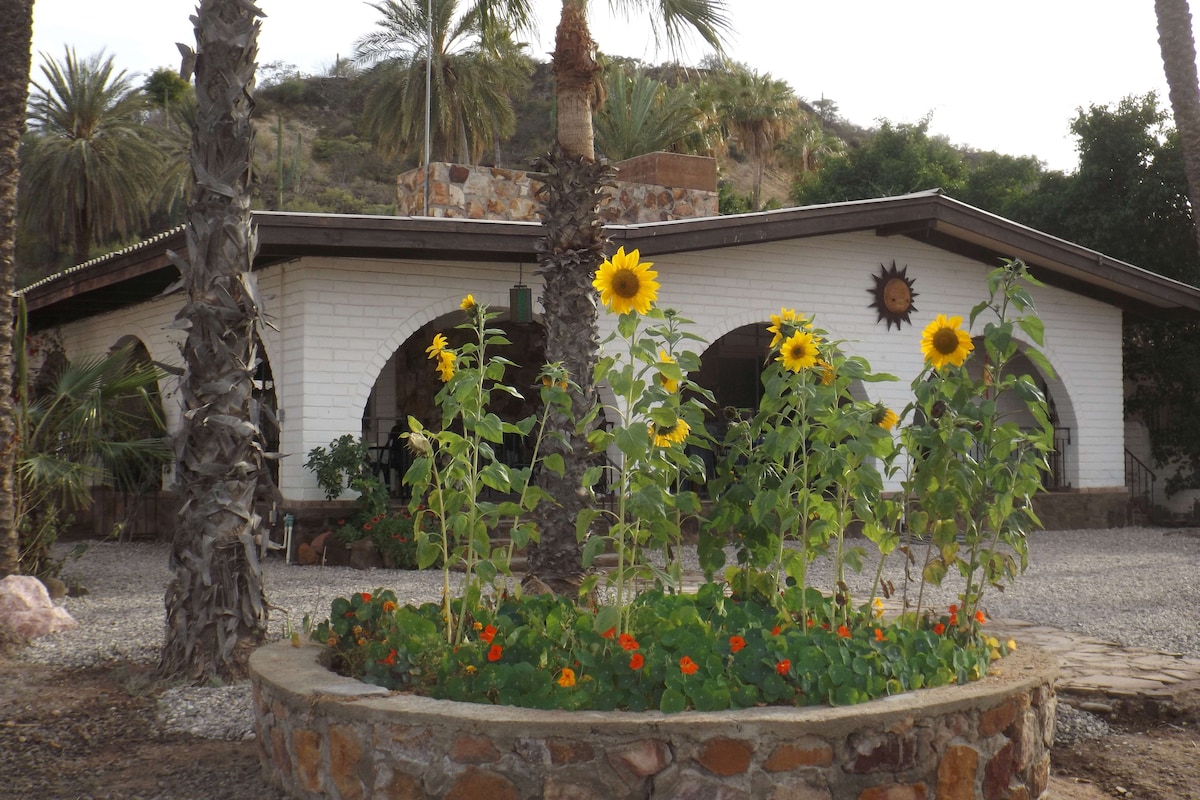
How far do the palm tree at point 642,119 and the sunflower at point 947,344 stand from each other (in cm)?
2373

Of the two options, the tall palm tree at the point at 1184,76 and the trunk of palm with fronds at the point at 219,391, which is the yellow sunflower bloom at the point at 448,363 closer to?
the trunk of palm with fronds at the point at 219,391

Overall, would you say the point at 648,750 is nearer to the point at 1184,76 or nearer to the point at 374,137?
the point at 1184,76

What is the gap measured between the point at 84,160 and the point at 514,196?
48.4 feet

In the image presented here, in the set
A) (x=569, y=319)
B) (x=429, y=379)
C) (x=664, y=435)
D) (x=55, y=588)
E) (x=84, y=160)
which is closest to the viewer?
(x=664, y=435)

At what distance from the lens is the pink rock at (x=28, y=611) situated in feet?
20.7

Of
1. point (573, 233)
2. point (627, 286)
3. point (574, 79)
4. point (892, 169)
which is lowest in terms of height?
point (627, 286)

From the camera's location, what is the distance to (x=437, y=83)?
2927 centimetres

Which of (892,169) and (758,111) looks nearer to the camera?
(892,169)

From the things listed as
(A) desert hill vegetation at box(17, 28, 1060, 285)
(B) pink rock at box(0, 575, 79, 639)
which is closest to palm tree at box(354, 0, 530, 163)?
(A) desert hill vegetation at box(17, 28, 1060, 285)

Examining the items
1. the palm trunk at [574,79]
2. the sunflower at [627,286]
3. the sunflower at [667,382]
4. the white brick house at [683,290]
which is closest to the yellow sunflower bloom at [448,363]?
the sunflower at [627,286]

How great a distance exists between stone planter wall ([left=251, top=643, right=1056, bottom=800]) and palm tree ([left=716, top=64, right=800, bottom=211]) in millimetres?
29648

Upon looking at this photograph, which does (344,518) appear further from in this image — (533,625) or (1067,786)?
(1067,786)

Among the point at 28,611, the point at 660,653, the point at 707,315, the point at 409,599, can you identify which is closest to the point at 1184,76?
the point at 707,315

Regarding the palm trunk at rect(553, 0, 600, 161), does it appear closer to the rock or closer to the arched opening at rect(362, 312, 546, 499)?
the rock
